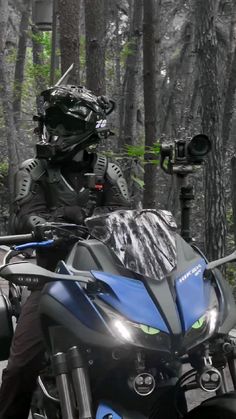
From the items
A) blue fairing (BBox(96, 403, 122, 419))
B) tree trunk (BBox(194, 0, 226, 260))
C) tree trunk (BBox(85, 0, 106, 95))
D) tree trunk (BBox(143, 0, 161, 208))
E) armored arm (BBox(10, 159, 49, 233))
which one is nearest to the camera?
blue fairing (BBox(96, 403, 122, 419))

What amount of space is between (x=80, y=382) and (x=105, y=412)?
17 centimetres

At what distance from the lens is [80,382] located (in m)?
3.09

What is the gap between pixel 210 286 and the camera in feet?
11.3

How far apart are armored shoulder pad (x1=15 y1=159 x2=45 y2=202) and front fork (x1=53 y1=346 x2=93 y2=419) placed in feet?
4.84

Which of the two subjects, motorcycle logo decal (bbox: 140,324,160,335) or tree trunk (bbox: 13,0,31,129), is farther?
tree trunk (bbox: 13,0,31,129)

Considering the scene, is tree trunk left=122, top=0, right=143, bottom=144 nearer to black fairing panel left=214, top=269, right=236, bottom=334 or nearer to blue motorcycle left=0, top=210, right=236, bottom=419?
black fairing panel left=214, top=269, right=236, bottom=334

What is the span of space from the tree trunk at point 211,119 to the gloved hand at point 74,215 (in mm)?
4799

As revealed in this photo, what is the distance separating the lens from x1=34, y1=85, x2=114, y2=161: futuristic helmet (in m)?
4.51

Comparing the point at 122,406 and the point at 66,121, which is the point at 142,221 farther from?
the point at 66,121

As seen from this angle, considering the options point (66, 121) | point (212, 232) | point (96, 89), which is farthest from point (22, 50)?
point (66, 121)

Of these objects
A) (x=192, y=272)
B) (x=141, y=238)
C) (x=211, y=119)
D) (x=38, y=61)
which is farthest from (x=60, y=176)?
(x=38, y=61)

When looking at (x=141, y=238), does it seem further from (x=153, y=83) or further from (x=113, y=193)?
(x=153, y=83)

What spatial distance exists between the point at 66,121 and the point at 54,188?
0.43 meters

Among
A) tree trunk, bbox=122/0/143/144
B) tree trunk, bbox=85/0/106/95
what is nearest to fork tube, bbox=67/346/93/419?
tree trunk, bbox=85/0/106/95
